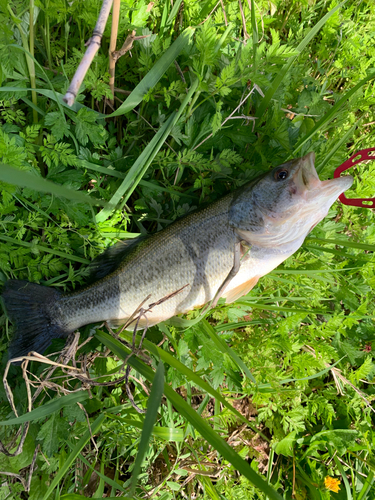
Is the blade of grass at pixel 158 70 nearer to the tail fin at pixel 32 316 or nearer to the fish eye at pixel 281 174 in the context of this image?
the fish eye at pixel 281 174

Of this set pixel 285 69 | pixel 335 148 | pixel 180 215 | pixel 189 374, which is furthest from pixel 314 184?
pixel 189 374

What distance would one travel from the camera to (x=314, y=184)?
193cm

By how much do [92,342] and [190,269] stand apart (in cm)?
89

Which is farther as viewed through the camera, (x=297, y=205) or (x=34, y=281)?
(x=34, y=281)

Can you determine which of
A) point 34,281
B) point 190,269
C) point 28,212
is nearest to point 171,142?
point 190,269

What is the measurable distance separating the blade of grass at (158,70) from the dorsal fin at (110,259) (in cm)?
89

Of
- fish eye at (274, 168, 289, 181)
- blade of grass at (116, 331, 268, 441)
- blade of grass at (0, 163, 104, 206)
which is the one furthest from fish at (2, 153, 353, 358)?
blade of grass at (0, 163, 104, 206)

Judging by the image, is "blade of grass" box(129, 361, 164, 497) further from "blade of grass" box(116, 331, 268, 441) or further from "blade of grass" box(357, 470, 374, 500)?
"blade of grass" box(357, 470, 374, 500)

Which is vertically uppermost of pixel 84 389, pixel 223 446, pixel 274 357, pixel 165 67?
pixel 165 67

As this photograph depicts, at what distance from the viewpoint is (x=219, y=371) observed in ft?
6.73

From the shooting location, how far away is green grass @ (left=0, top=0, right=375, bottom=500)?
1983 millimetres

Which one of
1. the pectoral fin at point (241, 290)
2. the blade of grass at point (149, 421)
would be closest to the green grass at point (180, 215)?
the pectoral fin at point (241, 290)

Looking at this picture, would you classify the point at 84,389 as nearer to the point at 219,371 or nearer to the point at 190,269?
the point at 219,371

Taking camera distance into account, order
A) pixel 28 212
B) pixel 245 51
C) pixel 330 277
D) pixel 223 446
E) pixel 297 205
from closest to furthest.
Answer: pixel 223 446 < pixel 245 51 < pixel 297 205 < pixel 28 212 < pixel 330 277
